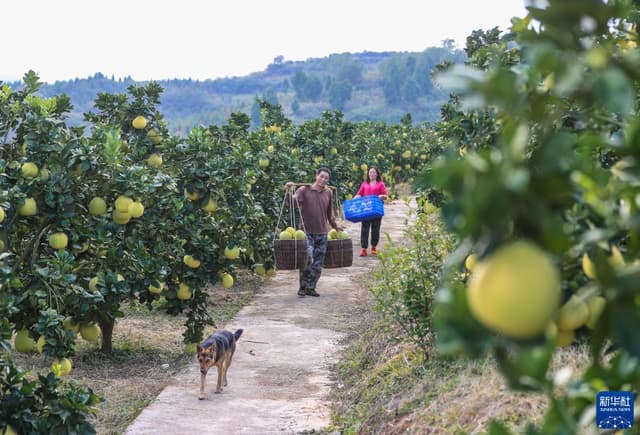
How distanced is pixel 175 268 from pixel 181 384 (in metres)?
1.38

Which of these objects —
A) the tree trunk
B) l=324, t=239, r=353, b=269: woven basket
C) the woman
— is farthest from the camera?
the woman

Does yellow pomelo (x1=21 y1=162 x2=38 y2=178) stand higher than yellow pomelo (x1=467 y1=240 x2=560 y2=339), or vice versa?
yellow pomelo (x1=467 y1=240 x2=560 y2=339)

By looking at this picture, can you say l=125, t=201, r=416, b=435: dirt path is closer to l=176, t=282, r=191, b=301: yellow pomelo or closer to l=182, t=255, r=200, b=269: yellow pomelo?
l=176, t=282, r=191, b=301: yellow pomelo

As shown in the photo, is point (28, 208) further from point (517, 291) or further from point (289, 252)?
point (517, 291)

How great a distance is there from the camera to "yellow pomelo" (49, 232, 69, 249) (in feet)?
18.7

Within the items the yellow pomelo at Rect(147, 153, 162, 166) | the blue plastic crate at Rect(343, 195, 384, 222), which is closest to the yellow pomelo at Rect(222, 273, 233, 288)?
the yellow pomelo at Rect(147, 153, 162, 166)

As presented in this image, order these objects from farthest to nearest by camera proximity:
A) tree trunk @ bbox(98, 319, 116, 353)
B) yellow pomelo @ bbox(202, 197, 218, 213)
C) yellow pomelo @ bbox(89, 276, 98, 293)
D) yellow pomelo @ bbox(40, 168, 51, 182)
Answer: yellow pomelo @ bbox(202, 197, 218, 213) < tree trunk @ bbox(98, 319, 116, 353) < yellow pomelo @ bbox(89, 276, 98, 293) < yellow pomelo @ bbox(40, 168, 51, 182)

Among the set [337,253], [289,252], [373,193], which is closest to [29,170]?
[289,252]

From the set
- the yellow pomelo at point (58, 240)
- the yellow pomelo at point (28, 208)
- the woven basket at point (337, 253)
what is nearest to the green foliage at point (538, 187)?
the yellow pomelo at point (28, 208)

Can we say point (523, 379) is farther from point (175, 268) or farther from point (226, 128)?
point (226, 128)

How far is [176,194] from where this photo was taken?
7535 millimetres

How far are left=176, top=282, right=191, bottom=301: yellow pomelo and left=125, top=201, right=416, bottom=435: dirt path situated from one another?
0.62 metres

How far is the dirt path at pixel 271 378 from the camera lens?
538cm

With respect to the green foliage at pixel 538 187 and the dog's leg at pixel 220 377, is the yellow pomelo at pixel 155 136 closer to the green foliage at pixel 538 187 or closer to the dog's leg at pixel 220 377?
the dog's leg at pixel 220 377
